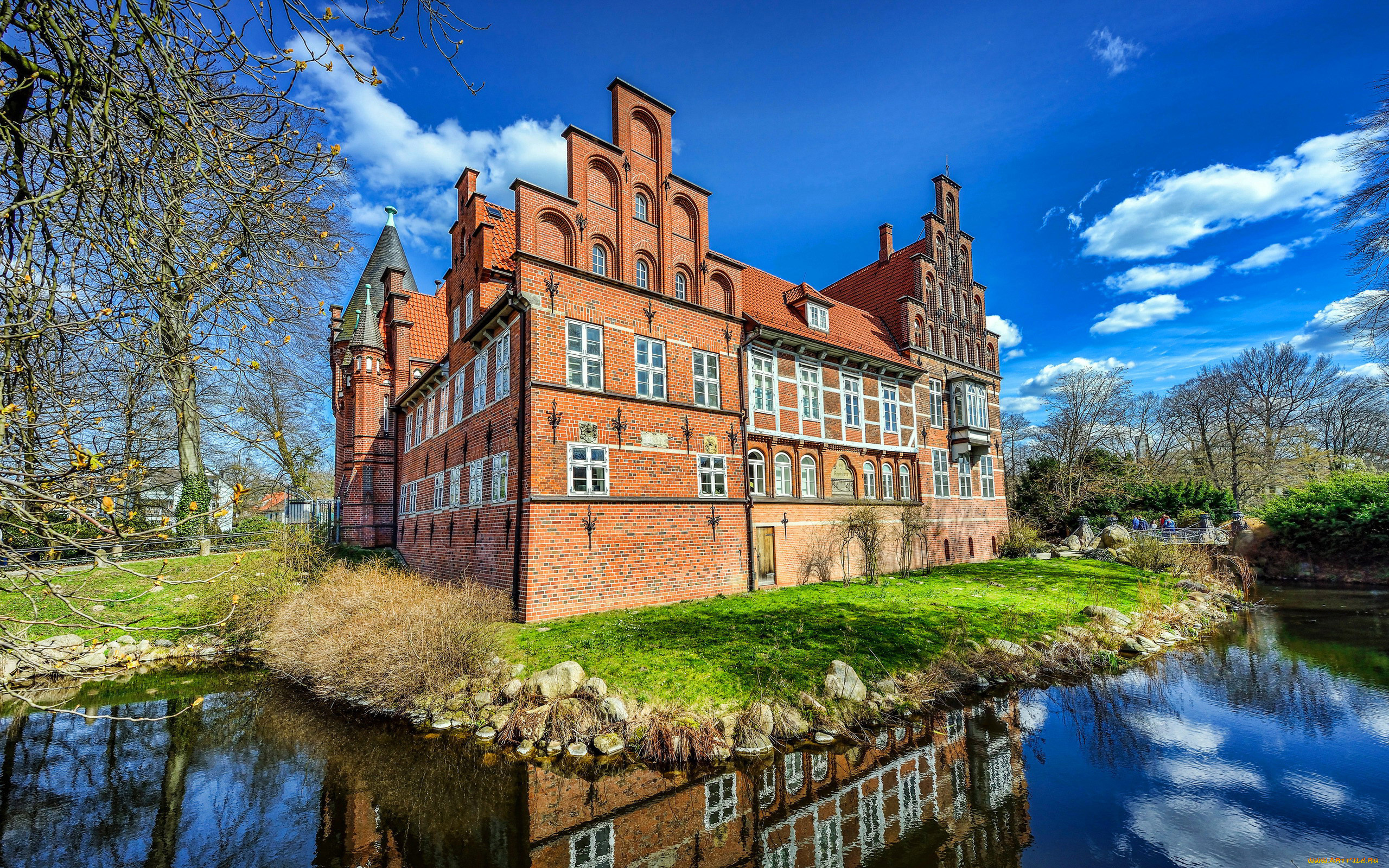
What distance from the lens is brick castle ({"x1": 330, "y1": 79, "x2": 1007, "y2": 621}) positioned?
43.0 ft

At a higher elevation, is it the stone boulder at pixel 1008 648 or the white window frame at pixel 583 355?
the white window frame at pixel 583 355

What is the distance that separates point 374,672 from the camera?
9609 mm

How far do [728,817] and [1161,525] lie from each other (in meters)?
32.7

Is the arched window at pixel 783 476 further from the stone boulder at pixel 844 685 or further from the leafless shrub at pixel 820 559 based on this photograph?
the stone boulder at pixel 844 685

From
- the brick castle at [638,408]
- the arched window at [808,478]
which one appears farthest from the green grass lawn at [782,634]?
the arched window at [808,478]

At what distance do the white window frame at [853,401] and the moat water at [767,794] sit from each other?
11278 mm

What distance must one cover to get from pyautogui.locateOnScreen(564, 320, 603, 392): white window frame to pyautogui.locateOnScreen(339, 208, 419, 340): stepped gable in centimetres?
1820

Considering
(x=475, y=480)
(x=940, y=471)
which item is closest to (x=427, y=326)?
(x=475, y=480)

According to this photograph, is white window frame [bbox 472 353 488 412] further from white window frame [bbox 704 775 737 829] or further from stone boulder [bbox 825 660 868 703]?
white window frame [bbox 704 775 737 829]

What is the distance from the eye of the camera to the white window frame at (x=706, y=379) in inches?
628

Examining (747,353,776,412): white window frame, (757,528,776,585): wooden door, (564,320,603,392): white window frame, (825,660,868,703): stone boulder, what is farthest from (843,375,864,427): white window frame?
(825,660,868,703): stone boulder

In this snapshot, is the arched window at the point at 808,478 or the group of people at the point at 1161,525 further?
the group of people at the point at 1161,525

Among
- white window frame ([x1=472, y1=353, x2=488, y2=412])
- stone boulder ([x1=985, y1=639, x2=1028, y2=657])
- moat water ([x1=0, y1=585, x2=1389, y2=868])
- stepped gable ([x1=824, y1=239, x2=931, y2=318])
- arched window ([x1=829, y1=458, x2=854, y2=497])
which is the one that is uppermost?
stepped gable ([x1=824, y1=239, x2=931, y2=318])

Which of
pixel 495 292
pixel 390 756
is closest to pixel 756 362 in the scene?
pixel 495 292
